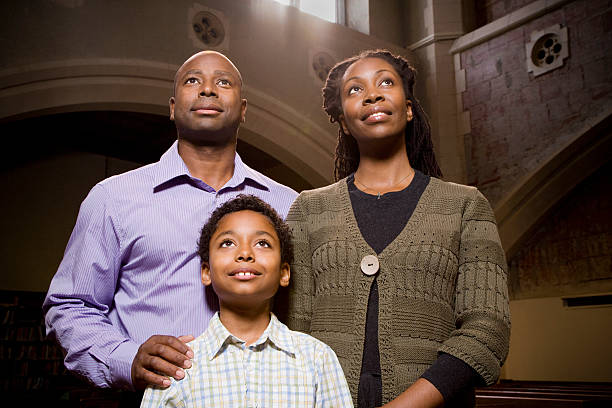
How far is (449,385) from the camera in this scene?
121 cm

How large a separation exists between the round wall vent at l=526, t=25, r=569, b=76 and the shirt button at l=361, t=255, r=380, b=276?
232 inches

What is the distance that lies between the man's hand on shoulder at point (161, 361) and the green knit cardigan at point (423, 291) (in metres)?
0.32

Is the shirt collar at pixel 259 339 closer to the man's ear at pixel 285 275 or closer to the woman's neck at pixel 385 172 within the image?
the man's ear at pixel 285 275

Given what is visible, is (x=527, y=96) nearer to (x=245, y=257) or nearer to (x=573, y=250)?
(x=573, y=250)

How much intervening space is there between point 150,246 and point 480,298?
86 centimetres

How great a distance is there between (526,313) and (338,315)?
6.85 metres

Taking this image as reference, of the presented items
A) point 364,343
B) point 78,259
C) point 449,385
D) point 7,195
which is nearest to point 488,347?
point 449,385

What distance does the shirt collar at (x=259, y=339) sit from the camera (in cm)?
135

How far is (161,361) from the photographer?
1.28 m

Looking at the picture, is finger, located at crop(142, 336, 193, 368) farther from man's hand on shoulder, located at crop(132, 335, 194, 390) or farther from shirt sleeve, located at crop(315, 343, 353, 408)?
shirt sleeve, located at crop(315, 343, 353, 408)

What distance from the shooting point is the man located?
1496mm

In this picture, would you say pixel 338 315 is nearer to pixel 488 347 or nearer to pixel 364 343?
pixel 364 343

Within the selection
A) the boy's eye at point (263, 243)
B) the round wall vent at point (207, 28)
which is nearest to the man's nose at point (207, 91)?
the boy's eye at point (263, 243)

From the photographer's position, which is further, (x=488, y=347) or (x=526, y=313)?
(x=526, y=313)
